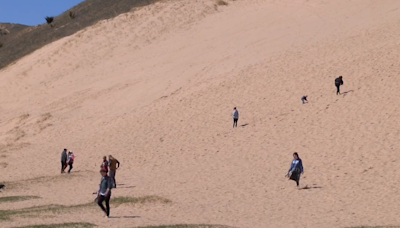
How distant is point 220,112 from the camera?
33812mm

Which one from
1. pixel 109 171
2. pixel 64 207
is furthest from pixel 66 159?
pixel 64 207

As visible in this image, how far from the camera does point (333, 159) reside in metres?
24.6

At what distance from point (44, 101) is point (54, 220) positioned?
2666 cm

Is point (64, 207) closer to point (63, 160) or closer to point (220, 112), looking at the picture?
point (63, 160)

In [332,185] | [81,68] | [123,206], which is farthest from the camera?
[81,68]

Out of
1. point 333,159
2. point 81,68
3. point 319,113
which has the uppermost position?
point 81,68

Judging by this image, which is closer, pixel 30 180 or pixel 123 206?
pixel 123 206

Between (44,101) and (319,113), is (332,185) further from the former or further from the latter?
(44,101)

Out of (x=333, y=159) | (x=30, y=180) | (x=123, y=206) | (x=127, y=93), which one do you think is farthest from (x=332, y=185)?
(x=127, y=93)

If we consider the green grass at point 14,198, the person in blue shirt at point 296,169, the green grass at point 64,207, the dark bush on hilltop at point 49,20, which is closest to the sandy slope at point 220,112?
the person in blue shirt at point 296,169

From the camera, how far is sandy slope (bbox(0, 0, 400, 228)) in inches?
798

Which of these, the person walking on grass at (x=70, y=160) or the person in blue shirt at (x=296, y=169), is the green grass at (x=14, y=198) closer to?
the person walking on grass at (x=70, y=160)

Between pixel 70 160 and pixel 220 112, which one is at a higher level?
pixel 220 112

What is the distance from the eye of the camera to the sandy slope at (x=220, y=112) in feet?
66.5
